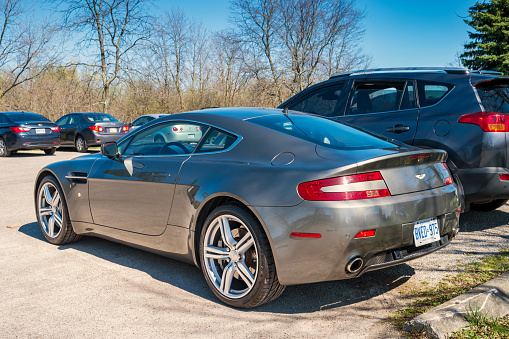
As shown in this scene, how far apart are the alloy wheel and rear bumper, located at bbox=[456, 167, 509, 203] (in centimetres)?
270

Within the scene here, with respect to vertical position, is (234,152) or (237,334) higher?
(234,152)

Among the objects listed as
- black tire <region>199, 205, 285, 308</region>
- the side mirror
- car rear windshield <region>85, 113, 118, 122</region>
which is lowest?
black tire <region>199, 205, 285, 308</region>

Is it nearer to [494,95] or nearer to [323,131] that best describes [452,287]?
[323,131]

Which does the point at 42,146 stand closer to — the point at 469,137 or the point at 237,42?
the point at 469,137

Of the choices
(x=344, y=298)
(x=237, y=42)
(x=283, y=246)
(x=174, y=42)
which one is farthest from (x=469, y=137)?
(x=174, y=42)

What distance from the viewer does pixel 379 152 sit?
326 cm

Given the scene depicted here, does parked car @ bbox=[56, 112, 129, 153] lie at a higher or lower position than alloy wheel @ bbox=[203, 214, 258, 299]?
higher

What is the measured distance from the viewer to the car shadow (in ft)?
11.2

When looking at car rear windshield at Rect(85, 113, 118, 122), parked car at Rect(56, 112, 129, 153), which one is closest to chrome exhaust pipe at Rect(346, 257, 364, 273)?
parked car at Rect(56, 112, 129, 153)

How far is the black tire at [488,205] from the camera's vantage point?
19.5 ft

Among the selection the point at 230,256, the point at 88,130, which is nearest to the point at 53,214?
the point at 230,256

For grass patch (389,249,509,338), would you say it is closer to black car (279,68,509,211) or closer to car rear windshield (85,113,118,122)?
black car (279,68,509,211)

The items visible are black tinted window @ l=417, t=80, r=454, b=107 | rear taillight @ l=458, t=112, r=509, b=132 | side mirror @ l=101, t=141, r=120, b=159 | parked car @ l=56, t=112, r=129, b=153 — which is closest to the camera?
side mirror @ l=101, t=141, r=120, b=159

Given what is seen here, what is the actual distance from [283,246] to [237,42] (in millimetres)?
30143
